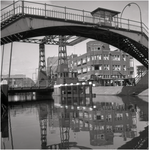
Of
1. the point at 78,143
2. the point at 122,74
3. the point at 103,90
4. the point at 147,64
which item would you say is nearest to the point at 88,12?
the point at 147,64

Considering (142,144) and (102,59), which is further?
(102,59)

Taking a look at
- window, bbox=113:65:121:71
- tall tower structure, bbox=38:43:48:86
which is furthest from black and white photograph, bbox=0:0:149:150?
window, bbox=113:65:121:71

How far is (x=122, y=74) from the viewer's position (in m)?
63.7

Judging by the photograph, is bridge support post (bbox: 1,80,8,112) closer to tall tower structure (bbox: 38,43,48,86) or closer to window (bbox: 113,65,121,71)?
tall tower structure (bbox: 38,43,48,86)

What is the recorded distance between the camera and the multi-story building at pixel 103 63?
2399 inches

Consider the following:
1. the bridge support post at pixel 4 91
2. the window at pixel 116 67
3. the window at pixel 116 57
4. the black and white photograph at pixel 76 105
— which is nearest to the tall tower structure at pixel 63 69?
the black and white photograph at pixel 76 105

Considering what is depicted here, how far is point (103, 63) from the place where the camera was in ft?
200

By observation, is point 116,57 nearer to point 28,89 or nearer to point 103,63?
point 103,63

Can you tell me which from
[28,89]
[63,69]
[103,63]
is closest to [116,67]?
[103,63]

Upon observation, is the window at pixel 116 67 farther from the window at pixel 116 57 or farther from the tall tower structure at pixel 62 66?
the tall tower structure at pixel 62 66

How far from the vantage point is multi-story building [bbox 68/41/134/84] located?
6094 cm

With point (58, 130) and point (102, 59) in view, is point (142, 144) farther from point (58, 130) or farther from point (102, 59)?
point (102, 59)

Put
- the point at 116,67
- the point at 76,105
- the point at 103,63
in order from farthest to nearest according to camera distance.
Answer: the point at 116,67 < the point at 103,63 < the point at 76,105

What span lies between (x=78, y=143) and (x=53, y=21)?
1426 cm
